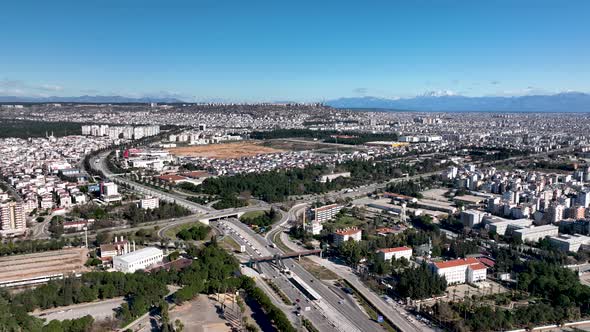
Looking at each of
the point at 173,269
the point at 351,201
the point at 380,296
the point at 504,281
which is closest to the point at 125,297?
the point at 173,269

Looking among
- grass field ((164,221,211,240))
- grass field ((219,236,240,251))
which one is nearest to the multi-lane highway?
grass field ((219,236,240,251))

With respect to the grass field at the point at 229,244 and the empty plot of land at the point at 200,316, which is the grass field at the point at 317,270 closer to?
the grass field at the point at 229,244

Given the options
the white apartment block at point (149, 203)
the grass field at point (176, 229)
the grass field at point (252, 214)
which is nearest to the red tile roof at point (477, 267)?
the grass field at point (176, 229)

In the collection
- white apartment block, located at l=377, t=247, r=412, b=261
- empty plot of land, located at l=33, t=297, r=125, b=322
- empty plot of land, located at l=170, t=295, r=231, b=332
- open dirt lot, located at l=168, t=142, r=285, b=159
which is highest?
open dirt lot, located at l=168, t=142, r=285, b=159

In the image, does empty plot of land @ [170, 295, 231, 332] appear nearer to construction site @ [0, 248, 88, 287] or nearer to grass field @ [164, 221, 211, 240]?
construction site @ [0, 248, 88, 287]

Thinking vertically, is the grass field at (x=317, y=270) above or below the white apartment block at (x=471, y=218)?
below

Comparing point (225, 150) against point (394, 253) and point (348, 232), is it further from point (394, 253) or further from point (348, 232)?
point (394, 253)
